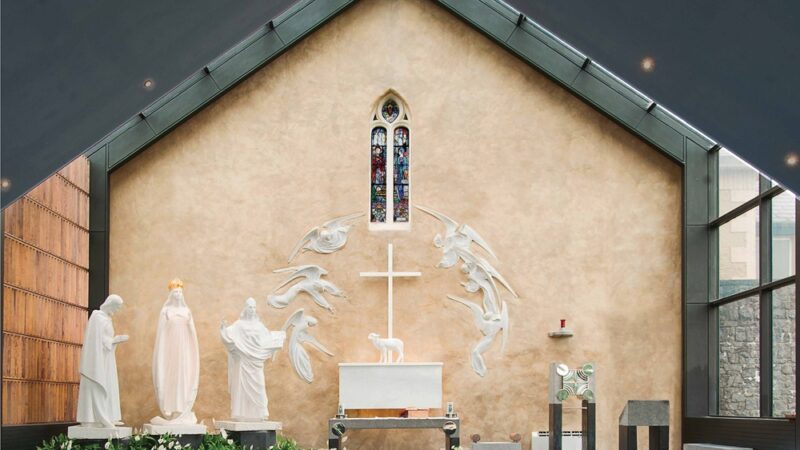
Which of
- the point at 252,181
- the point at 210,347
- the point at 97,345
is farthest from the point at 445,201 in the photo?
the point at 97,345

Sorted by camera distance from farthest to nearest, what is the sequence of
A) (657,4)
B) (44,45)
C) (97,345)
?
(97,345), (657,4), (44,45)

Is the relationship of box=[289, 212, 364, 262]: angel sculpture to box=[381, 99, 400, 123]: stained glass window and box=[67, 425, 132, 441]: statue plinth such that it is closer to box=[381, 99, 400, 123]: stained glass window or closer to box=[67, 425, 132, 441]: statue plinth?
box=[381, 99, 400, 123]: stained glass window

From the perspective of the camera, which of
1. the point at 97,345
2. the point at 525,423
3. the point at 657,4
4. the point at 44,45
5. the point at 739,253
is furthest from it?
the point at 525,423

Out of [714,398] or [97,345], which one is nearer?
[97,345]

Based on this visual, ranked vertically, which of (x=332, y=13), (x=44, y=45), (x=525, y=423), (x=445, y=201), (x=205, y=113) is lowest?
(x=525, y=423)

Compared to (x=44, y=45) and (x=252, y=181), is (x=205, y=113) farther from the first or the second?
(x=44, y=45)

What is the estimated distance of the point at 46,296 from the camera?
1271 centimetres

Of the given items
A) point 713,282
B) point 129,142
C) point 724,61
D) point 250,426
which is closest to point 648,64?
point 724,61

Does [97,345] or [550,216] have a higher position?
[550,216]

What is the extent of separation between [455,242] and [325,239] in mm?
1775

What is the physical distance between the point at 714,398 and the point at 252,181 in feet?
22.4

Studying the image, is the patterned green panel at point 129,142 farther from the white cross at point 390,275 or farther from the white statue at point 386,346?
the white statue at point 386,346

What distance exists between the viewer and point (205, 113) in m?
15.0

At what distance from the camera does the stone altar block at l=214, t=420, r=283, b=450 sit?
42.9ft
